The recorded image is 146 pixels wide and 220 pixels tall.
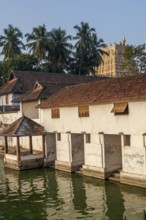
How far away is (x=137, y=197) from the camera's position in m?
19.7

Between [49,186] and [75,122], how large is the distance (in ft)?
20.7

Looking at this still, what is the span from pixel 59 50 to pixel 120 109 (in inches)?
1833

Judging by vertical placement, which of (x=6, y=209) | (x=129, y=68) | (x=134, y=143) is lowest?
(x=6, y=209)

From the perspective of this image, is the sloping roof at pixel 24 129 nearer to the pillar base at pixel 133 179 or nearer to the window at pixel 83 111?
the window at pixel 83 111

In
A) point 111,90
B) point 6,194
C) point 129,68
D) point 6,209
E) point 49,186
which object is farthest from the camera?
point 129,68

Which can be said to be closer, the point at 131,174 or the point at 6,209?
the point at 6,209

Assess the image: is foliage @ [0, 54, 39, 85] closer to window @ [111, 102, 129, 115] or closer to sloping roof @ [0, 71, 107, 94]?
sloping roof @ [0, 71, 107, 94]

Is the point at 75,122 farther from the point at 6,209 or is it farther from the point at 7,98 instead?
the point at 7,98

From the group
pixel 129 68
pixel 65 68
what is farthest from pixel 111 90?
pixel 65 68

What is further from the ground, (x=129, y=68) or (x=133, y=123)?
(x=129, y=68)

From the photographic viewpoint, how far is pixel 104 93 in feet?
84.2

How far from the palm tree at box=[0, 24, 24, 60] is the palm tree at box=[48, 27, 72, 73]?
25.2 feet

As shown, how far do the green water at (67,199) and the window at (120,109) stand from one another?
4.99m

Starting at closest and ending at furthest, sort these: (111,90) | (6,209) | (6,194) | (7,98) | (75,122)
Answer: (6,209) → (6,194) → (111,90) → (75,122) → (7,98)
